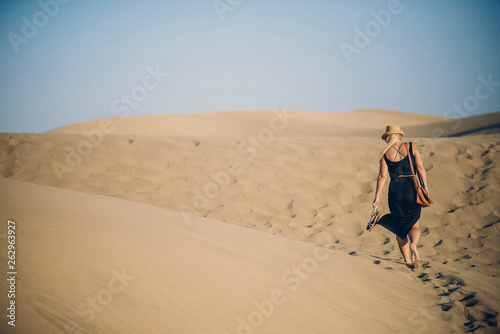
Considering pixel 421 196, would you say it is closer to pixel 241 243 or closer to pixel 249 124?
pixel 241 243

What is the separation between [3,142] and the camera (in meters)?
8.68

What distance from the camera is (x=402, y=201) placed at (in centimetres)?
385

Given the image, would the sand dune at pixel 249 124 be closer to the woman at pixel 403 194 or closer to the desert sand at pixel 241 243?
the desert sand at pixel 241 243

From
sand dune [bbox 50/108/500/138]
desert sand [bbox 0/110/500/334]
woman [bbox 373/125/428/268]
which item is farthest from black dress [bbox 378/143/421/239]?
sand dune [bbox 50/108/500/138]

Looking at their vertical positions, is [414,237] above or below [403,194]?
below

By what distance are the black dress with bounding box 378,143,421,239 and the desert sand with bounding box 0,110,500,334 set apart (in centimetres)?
47

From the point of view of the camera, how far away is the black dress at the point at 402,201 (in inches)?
149

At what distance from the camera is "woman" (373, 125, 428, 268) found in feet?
12.4

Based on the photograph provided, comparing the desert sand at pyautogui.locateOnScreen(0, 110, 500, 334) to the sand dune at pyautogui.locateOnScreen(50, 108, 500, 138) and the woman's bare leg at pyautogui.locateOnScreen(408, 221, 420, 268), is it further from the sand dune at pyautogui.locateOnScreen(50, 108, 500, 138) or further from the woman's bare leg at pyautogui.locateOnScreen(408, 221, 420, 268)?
the sand dune at pyautogui.locateOnScreen(50, 108, 500, 138)

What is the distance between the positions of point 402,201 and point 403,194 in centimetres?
8

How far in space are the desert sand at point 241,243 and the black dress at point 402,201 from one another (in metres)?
0.47

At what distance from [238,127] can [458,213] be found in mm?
27546

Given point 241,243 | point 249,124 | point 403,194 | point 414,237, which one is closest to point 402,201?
point 403,194

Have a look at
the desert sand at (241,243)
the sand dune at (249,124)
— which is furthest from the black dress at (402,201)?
the sand dune at (249,124)
